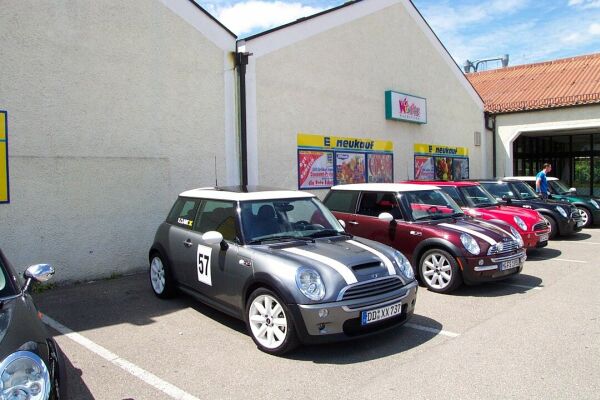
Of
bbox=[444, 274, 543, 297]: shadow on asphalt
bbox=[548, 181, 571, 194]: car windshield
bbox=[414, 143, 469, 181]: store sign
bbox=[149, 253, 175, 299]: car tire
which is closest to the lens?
bbox=[149, 253, 175, 299]: car tire

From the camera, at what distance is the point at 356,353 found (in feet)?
15.0

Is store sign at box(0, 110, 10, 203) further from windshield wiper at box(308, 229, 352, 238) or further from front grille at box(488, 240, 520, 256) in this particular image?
front grille at box(488, 240, 520, 256)

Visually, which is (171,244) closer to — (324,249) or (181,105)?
(324,249)

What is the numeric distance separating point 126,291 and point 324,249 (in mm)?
3812

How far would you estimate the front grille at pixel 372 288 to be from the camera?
4422 millimetres

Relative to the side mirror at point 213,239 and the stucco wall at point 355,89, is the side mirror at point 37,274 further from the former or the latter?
the stucco wall at point 355,89

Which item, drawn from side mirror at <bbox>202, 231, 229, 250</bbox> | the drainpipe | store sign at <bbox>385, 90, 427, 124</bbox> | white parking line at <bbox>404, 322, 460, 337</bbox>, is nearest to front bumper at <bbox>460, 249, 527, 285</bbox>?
white parking line at <bbox>404, 322, 460, 337</bbox>

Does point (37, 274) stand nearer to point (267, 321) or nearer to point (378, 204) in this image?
point (267, 321)

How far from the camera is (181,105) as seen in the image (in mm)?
9078

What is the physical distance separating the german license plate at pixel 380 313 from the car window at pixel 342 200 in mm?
3742

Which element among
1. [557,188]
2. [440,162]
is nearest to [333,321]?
[557,188]

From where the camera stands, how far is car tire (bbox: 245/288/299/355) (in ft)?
14.4

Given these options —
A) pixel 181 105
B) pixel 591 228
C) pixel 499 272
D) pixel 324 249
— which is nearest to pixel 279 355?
pixel 324 249

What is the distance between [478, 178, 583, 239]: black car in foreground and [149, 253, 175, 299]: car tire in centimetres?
848
